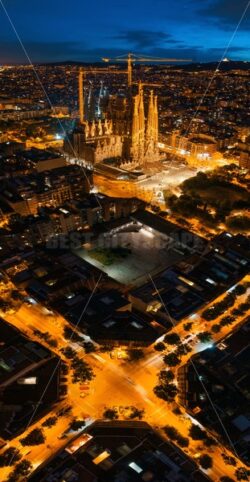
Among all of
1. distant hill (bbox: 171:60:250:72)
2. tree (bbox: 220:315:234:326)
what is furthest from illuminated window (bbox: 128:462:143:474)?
distant hill (bbox: 171:60:250:72)

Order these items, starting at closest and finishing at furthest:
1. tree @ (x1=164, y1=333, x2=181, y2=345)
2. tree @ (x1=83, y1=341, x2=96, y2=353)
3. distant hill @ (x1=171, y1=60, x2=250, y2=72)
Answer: tree @ (x1=83, y1=341, x2=96, y2=353) → tree @ (x1=164, y1=333, x2=181, y2=345) → distant hill @ (x1=171, y1=60, x2=250, y2=72)

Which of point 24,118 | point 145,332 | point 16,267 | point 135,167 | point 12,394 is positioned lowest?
point 12,394

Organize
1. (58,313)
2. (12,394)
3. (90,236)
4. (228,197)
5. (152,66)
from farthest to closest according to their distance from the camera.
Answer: (152,66), (228,197), (90,236), (58,313), (12,394)

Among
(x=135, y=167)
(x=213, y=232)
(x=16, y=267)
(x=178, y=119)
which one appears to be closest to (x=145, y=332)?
(x=16, y=267)

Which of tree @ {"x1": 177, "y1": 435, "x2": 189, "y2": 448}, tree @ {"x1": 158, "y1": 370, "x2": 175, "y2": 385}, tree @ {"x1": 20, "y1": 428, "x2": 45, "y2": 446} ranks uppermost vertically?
tree @ {"x1": 158, "y1": 370, "x2": 175, "y2": 385}

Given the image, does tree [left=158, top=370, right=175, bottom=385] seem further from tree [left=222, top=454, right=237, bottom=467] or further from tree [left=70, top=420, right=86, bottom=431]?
tree [left=70, top=420, right=86, bottom=431]

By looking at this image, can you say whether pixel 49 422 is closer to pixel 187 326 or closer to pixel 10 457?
pixel 10 457

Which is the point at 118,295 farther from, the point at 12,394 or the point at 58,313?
the point at 12,394
